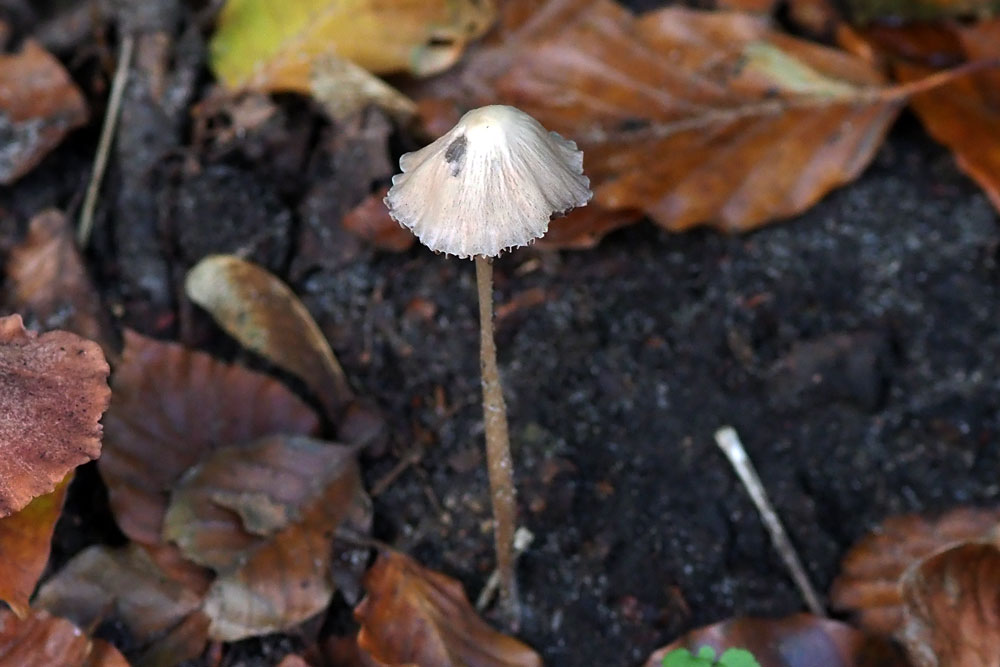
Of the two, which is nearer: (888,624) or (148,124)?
(888,624)

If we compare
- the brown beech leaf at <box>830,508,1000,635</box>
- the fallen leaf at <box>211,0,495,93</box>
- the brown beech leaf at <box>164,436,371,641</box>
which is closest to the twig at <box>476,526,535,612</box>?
the brown beech leaf at <box>164,436,371,641</box>

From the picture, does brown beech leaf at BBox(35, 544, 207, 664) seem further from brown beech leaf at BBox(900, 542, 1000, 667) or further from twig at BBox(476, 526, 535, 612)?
brown beech leaf at BBox(900, 542, 1000, 667)

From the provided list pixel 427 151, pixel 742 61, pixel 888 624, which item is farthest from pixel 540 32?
pixel 888 624

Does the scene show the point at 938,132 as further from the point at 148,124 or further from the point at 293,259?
the point at 148,124

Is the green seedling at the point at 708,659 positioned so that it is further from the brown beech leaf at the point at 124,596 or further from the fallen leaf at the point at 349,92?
the fallen leaf at the point at 349,92

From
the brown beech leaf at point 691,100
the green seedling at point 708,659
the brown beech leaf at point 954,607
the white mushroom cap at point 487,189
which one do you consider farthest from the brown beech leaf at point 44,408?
the brown beech leaf at point 954,607

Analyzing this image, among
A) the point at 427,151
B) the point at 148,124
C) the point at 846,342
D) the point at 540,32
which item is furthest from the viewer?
the point at 540,32
